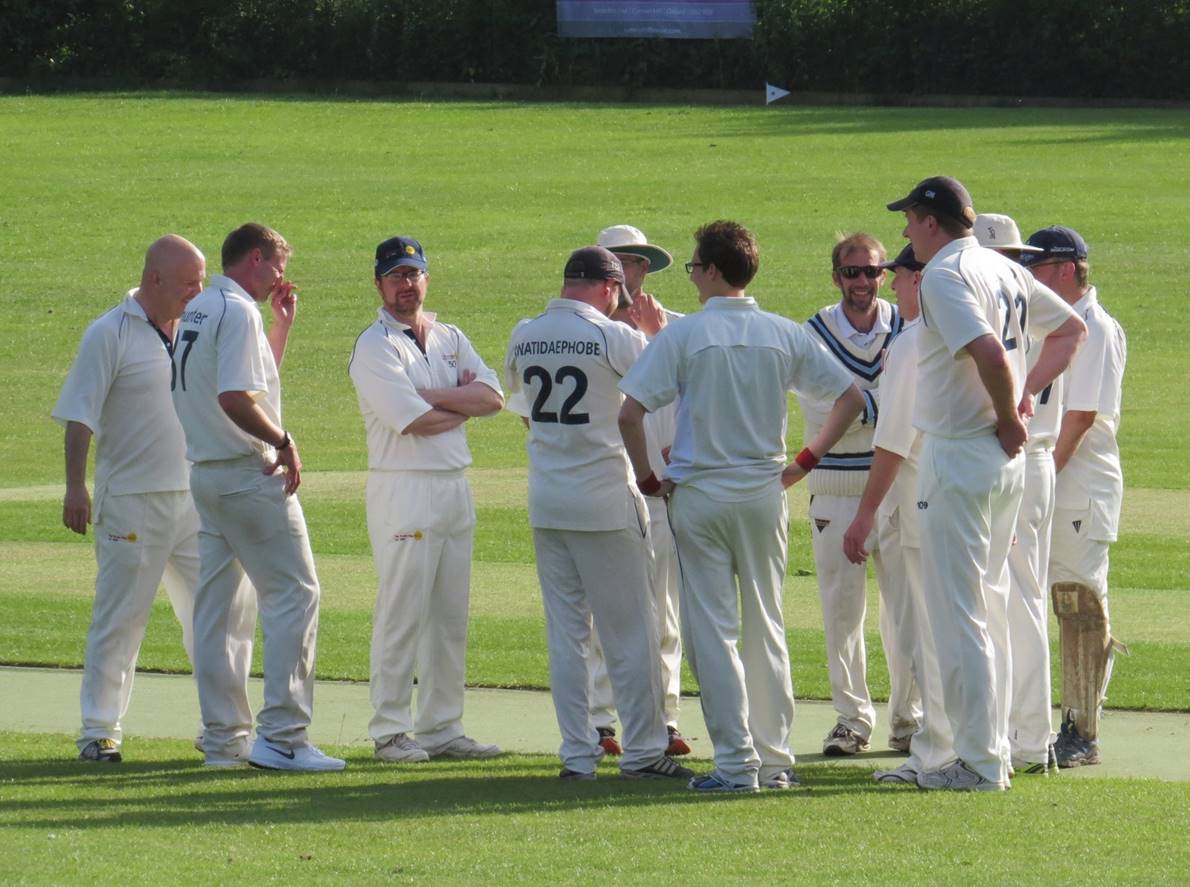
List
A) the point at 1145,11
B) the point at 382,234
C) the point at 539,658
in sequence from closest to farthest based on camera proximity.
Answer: the point at 539,658
the point at 382,234
the point at 1145,11

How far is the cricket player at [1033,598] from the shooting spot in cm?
754

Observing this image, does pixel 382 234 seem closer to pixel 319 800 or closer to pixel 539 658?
pixel 539 658

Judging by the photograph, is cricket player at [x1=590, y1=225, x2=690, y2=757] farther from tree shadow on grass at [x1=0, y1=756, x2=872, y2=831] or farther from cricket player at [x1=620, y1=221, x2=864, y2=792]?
cricket player at [x1=620, y1=221, x2=864, y2=792]

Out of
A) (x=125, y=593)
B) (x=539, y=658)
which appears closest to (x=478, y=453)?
(x=539, y=658)

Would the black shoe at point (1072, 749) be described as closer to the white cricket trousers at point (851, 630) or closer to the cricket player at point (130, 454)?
the white cricket trousers at point (851, 630)

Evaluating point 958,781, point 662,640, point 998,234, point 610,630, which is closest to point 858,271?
point 998,234

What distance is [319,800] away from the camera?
708 cm

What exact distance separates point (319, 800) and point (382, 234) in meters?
26.7

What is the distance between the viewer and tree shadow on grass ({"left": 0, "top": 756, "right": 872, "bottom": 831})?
6766 mm

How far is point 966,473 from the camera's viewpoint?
697 centimetres

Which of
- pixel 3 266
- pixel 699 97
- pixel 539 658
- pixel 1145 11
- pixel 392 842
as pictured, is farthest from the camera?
pixel 699 97

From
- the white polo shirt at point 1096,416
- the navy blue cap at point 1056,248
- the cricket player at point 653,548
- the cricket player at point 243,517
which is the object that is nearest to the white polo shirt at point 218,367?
the cricket player at point 243,517

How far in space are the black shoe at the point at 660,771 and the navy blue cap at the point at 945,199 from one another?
96.9 inches

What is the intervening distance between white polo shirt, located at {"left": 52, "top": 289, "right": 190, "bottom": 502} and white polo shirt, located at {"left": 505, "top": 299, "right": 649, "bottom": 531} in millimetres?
1773
